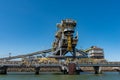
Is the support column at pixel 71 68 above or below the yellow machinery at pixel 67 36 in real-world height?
below

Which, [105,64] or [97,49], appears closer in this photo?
[105,64]

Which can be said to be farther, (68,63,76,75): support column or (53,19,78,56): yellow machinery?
(53,19,78,56): yellow machinery

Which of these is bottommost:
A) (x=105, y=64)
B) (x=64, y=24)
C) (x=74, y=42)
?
(x=105, y=64)

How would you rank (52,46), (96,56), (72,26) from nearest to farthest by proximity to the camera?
(72,26)
(52,46)
(96,56)

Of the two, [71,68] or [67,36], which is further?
[67,36]

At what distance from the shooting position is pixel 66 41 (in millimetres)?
107188

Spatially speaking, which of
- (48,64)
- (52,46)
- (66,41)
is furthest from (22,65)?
(52,46)

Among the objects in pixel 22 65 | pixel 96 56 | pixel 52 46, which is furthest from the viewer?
pixel 96 56

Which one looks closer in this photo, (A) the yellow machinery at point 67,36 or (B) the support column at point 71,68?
(B) the support column at point 71,68

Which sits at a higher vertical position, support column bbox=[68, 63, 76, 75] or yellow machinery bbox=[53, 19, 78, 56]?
yellow machinery bbox=[53, 19, 78, 56]

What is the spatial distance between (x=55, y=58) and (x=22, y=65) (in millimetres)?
27585

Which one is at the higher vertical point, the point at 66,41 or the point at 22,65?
the point at 66,41

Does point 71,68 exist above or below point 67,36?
below

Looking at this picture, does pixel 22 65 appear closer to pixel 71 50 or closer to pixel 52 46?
pixel 71 50
